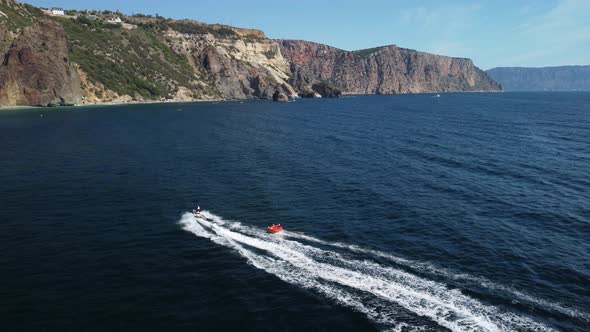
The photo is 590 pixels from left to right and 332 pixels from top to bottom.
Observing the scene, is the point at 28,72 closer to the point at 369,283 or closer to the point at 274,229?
the point at 274,229

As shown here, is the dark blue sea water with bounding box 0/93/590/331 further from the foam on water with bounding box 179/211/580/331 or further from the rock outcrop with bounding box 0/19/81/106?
the rock outcrop with bounding box 0/19/81/106

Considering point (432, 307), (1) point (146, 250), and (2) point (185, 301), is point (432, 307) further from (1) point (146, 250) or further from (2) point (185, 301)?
(1) point (146, 250)

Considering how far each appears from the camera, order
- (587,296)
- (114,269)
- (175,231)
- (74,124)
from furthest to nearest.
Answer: (74,124)
(175,231)
(114,269)
(587,296)

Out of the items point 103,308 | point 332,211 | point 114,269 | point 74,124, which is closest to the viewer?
point 103,308

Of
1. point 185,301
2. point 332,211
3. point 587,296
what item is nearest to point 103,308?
point 185,301

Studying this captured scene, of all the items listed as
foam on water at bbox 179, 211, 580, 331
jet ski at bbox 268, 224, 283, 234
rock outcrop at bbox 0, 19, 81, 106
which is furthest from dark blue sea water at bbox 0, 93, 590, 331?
rock outcrop at bbox 0, 19, 81, 106

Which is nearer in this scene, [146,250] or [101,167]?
[146,250]
